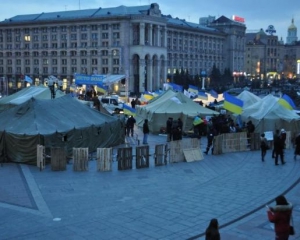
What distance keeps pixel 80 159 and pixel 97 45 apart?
79.9 metres

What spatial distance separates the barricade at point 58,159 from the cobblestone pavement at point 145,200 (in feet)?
1.26

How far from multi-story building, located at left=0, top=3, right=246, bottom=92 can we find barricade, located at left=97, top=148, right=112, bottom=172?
69606mm

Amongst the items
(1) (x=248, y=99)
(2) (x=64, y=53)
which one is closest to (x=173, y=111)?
(1) (x=248, y=99)

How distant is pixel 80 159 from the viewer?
18.8 m

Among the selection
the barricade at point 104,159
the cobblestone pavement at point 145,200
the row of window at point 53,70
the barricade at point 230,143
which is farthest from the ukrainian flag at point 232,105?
the row of window at point 53,70

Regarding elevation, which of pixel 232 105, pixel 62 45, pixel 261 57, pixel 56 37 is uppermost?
pixel 261 57

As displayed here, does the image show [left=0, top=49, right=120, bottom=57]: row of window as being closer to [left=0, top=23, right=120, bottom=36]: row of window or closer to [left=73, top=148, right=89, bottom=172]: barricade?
[left=0, top=23, right=120, bottom=36]: row of window

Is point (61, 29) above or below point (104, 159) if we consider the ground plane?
above

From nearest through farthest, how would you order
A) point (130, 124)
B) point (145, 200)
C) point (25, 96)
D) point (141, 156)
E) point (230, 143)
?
1. point (145, 200)
2. point (141, 156)
3. point (230, 143)
4. point (130, 124)
5. point (25, 96)

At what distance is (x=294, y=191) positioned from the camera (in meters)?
16.2

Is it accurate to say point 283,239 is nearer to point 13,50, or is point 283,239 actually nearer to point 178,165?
point 178,165

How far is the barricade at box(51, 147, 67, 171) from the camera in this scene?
18.9m

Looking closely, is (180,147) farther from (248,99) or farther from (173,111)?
(248,99)

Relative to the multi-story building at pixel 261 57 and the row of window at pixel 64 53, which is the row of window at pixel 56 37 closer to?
the row of window at pixel 64 53
